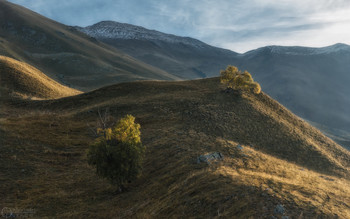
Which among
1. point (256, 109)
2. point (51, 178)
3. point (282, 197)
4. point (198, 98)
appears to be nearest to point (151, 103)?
point (198, 98)

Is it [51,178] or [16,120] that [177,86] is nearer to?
[16,120]

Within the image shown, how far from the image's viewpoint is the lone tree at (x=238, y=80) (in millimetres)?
53875

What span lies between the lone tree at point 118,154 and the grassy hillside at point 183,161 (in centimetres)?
210

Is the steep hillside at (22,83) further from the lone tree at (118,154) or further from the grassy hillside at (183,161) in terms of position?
the lone tree at (118,154)

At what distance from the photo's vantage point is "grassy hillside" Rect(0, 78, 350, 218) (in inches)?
621

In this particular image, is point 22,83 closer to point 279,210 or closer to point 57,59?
point 279,210

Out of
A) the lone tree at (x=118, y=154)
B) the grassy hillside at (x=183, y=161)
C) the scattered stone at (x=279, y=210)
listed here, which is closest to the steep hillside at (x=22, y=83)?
the grassy hillside at (x=183, y=161)

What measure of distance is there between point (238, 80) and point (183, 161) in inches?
1439

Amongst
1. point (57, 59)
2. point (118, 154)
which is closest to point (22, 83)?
point (118, 154)

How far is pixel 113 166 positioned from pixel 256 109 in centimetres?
3912

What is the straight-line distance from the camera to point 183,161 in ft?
79.1

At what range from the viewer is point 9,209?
62.8ft

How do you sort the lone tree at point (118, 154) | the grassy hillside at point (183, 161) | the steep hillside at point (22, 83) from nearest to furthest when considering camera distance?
the grassy hillside at point (183, 161), the lone tree at point (118, 154), the steep hillside at point (22, 83)

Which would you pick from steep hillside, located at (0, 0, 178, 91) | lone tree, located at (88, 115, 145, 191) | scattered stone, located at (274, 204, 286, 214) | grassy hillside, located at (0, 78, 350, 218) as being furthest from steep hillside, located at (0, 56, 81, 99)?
scattered stone, located at (274, 204, 286, 214)
